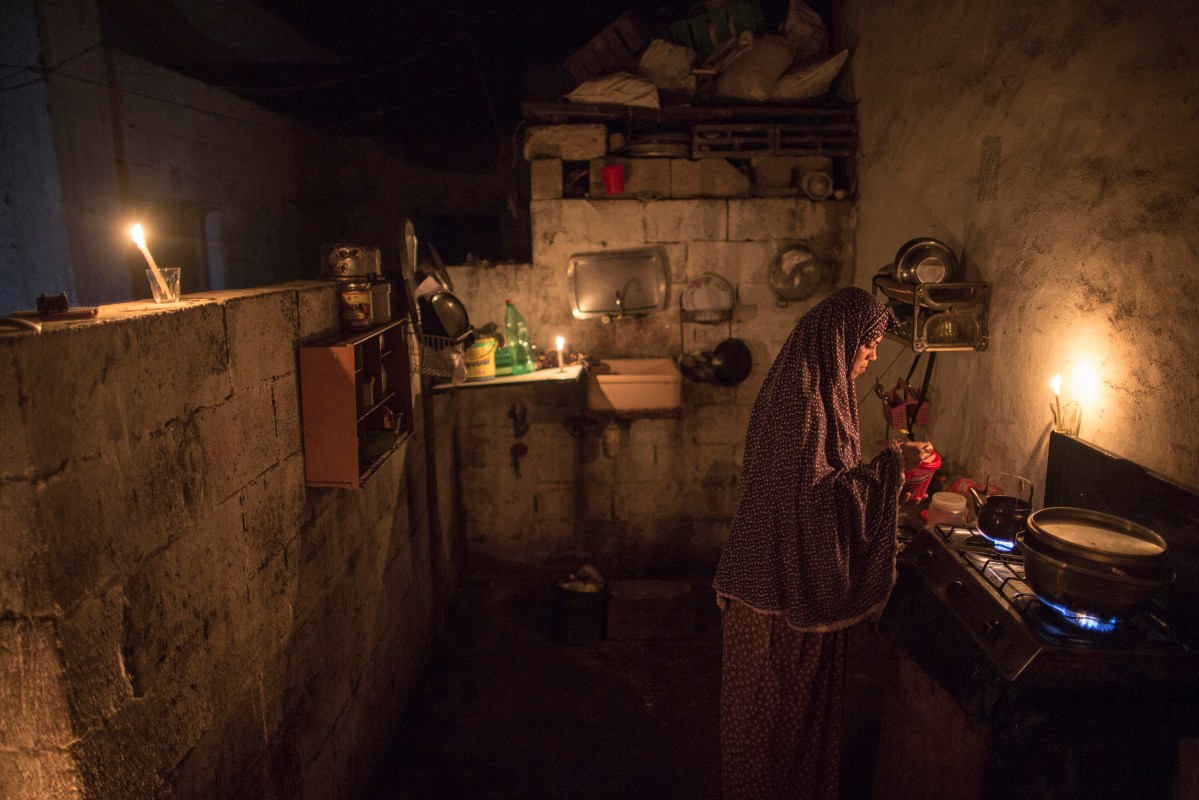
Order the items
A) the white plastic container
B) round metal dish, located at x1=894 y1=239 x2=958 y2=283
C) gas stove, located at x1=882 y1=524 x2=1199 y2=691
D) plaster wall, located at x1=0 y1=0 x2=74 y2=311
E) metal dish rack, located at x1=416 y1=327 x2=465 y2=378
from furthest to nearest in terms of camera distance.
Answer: plaster wall, located at x1=0 y1=0 x2=74 y2=311, metal dish rack, located at x1=416 y1=327 x2=465 y2=378, round metal dish, located at x1=894 y1=239 x2=958 y2=283, the white plastic container, gas stove, located at x1=882 y1=524 x2=1199 y2=691

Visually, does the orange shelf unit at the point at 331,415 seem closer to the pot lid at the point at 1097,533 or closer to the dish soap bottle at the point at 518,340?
the dish soap bottle at the point at 518,340

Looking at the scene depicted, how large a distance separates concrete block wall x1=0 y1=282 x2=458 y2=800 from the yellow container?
1504 millimetres

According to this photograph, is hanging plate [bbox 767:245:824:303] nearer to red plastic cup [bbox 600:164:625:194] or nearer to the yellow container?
red plastic cup [bbox 600:164:625:194]

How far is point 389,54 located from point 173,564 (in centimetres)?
546

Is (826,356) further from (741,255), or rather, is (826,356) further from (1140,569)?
(741,255)

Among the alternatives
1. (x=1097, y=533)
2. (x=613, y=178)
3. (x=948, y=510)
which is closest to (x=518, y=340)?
(x=613, y=178)

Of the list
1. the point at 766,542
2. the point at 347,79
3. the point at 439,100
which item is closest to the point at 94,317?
the point at 766,542

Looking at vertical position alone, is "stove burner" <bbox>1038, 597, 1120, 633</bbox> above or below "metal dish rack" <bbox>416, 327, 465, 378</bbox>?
below

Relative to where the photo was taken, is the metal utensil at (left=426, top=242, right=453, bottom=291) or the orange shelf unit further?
the metal utensil at (left=426, top=242, right=453, bottom=291)

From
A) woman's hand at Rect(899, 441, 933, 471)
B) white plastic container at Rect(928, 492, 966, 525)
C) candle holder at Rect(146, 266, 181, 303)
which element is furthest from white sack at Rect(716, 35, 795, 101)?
candle holder at Rect(146, 266, 181, 303)

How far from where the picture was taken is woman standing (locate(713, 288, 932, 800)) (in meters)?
2.88

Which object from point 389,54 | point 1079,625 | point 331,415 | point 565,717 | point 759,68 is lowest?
point 565,717

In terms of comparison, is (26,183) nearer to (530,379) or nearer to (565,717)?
(530,379)

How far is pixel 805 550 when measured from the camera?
289 cm
